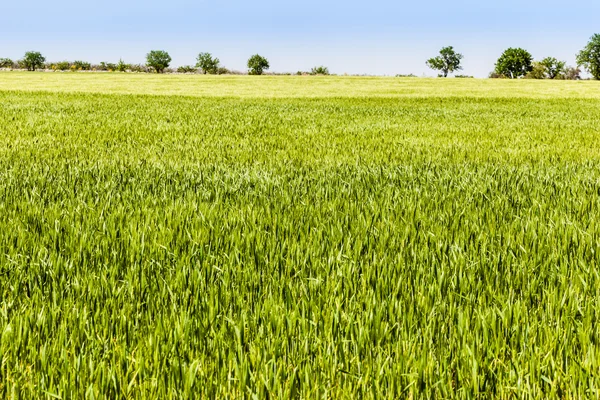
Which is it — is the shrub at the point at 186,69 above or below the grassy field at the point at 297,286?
above

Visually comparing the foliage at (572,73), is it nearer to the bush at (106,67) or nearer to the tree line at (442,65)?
the tree line at (442,65)

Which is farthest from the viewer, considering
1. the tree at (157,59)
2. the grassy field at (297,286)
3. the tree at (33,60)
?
the tree at (157,59)

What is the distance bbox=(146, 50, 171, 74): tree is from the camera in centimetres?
14025

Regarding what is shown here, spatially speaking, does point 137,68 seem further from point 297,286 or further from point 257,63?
point 297,286

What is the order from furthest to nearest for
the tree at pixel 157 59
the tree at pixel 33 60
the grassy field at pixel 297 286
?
the tree at pixel 157 59
the tree at pixel 33 60
the grassy field at pixel 297 286

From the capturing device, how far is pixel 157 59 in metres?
141

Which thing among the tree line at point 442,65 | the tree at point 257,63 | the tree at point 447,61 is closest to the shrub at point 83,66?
the tree line at point 442,65

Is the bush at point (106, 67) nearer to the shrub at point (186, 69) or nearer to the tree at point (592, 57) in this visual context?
the shrub at point (186, 69)

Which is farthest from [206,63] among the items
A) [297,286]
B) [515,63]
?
[297,286]

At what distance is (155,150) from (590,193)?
6648 millimetres

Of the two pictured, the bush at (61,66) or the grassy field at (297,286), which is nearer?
the grassy field at (297,286)

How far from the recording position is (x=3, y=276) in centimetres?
260

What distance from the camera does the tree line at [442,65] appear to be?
125938mm

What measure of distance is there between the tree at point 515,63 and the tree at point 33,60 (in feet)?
435
